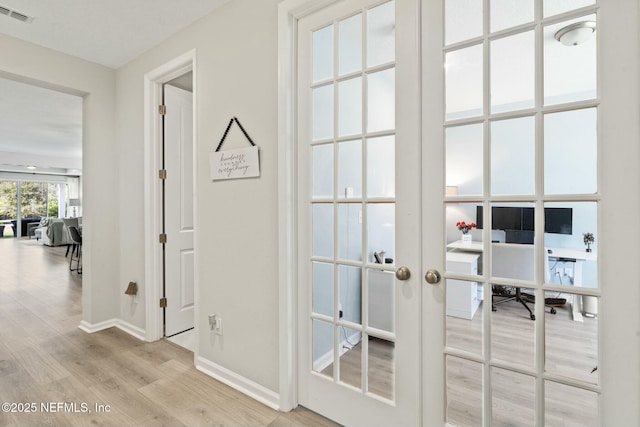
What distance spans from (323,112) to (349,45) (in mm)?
362

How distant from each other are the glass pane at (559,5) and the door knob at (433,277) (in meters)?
1.10

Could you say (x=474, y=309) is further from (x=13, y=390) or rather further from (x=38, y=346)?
(x=38, y=346)

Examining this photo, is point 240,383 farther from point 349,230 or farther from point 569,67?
point 569,67

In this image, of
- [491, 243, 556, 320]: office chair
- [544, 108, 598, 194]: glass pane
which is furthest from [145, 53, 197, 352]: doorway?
[544, 108, 598, 194]: glass pane

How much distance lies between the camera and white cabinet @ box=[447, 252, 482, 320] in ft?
4.49

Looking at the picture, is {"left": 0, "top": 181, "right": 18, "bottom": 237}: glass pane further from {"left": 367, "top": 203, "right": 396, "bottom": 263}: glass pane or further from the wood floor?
{"left": 367, "top": 203, "right": 396, "bottom": 263}: glass pane

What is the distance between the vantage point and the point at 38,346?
265cm

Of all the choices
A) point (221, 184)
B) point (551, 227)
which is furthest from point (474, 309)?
point (221, 184)

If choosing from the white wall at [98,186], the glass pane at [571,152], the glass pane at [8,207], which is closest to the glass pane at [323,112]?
the glass pane at [571,152]

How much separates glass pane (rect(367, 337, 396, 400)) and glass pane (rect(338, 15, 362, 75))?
1.43 meters

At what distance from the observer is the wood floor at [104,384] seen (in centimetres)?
177

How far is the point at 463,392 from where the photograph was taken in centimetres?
144

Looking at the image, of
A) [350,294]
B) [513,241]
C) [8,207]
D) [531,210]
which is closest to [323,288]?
[350,294]

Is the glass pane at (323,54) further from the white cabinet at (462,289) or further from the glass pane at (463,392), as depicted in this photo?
the glass pane at (463,392)
